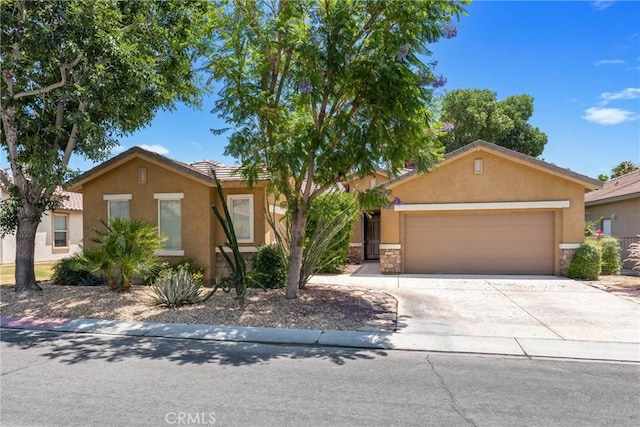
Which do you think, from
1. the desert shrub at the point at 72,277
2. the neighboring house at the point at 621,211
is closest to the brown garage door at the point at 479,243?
the neighboring house at the point at 621,211

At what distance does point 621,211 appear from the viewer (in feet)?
63.1

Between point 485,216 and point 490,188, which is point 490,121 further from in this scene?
point 485,216

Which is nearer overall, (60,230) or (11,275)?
(11,275)

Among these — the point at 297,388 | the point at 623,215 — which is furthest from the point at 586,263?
the point at 297,388

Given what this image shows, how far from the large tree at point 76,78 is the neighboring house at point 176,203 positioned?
2.28 meters

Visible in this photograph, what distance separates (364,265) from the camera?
62.9 feet

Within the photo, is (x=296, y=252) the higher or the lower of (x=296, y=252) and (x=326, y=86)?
the lower

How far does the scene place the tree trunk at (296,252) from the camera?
10.5 metres

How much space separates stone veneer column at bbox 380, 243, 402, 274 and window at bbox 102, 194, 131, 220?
30.5 ft

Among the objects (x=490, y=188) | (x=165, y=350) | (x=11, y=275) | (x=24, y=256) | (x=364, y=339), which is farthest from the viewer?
(x=11, y=275)

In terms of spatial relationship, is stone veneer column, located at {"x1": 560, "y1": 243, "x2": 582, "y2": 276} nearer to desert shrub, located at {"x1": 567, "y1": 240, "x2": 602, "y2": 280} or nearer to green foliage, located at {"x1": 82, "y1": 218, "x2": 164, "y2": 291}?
desert shrub, located at {"x1": 567, "y1": 240, "x2": 602, "y2": 280}

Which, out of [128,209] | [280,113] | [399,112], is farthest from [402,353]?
[128,209]

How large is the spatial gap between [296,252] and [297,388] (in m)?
5.45

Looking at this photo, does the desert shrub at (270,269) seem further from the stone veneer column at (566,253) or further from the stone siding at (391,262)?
the stone veneer column at (566,253)
